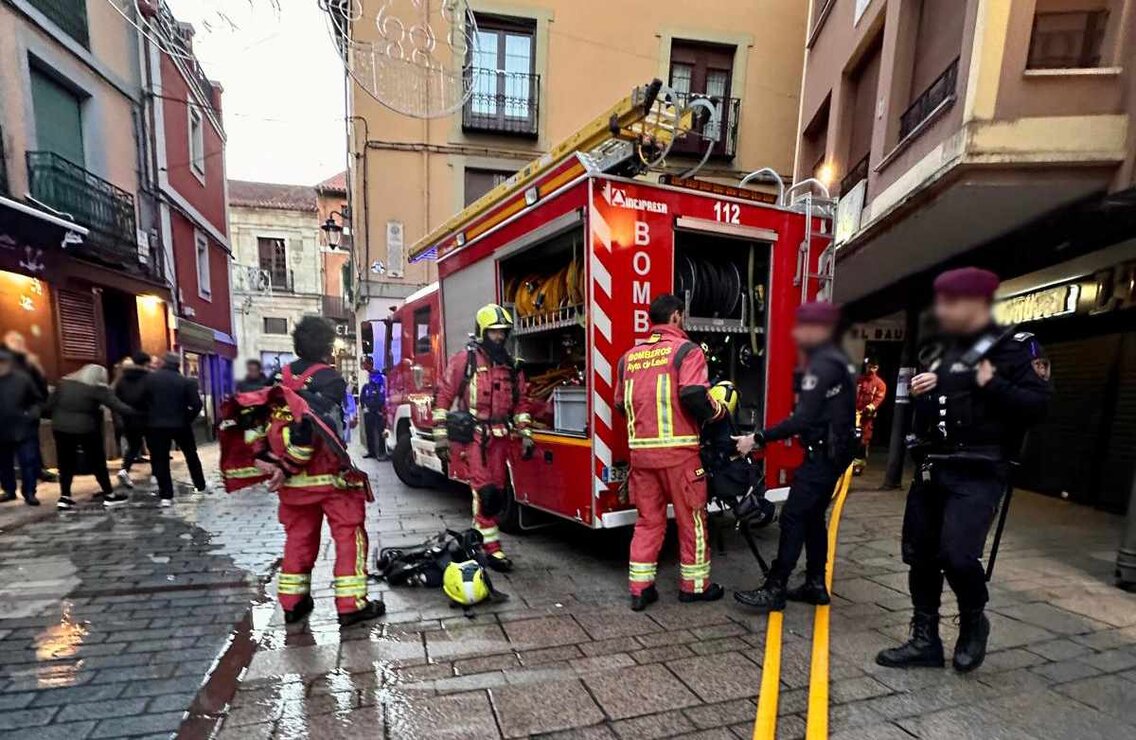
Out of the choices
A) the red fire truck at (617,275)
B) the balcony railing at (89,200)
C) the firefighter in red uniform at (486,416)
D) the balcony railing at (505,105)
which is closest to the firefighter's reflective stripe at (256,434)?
the firefighter in red uniform at (486,416)

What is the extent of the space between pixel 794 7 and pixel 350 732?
54.0 ft

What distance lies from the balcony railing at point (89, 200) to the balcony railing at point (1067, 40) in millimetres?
8947

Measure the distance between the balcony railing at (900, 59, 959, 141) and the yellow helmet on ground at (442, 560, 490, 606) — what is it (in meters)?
3.08

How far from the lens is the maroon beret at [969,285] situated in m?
0.74

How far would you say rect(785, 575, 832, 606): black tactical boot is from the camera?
3.29 metres

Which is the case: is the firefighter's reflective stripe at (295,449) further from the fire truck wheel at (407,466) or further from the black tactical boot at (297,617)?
the fire truck wheel at (407,466)

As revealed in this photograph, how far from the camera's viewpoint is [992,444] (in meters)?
2.27

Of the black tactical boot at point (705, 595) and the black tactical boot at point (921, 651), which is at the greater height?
the black tactical boot at point (921, 651)

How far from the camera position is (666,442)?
3.13m

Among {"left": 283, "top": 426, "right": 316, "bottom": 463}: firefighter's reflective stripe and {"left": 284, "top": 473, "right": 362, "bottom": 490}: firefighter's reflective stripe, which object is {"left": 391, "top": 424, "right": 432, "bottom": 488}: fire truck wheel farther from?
{"left": 283, "top": 426, "right": 316, "bottom": 463}: firefighter's reflective stripe

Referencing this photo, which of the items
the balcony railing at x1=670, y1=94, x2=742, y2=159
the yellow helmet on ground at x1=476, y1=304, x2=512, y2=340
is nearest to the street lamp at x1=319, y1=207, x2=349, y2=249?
the yellow helmet on ground at x1=476, y1=304, x2=512, y2=340

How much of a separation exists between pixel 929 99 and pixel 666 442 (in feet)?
6.74

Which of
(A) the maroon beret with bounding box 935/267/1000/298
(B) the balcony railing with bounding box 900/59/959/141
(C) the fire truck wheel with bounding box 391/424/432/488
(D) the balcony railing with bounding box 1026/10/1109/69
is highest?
(D) the balcony railing with bounding box 1026/10/1109/69

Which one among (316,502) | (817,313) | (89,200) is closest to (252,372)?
(316,502)
